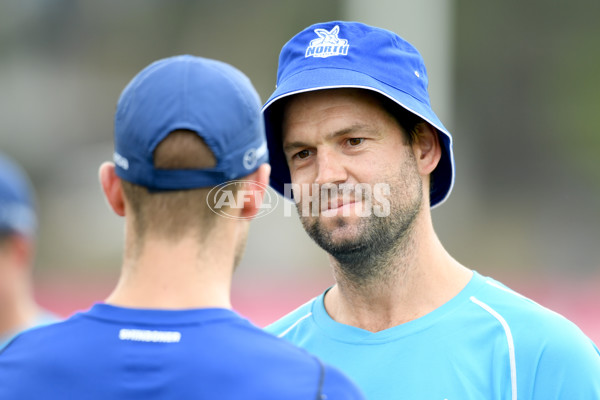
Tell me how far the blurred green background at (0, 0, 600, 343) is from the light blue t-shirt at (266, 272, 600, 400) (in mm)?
9885

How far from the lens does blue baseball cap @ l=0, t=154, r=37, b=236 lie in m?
4.17

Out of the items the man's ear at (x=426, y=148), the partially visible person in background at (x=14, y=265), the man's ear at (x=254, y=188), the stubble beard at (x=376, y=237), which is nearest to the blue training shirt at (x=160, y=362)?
the man's ear at (x=254, y=188)

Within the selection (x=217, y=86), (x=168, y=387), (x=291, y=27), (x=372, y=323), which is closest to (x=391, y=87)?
(x=372, y=323)

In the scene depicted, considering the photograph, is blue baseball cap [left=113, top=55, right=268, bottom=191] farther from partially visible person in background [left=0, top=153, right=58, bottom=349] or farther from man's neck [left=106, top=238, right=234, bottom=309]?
partially visible person in background [left=0, top=153, right=58, bottom=349]

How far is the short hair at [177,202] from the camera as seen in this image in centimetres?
200

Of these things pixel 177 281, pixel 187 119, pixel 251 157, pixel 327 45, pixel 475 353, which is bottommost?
pixel 475 353

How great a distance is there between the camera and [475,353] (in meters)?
2.70

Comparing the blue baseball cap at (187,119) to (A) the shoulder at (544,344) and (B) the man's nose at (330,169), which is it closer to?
(B) the man's nose at (330,169)

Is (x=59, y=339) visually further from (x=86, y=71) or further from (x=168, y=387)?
(x=86, y=71)

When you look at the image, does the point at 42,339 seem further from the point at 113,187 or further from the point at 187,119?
the point at 187,119

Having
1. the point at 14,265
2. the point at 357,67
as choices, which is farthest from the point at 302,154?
the point at 14,265

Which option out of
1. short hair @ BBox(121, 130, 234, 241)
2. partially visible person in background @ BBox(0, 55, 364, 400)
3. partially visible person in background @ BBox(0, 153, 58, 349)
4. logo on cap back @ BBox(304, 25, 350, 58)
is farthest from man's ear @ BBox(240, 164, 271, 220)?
partially visible person in background @ BBox(0, 153, 58, 349)

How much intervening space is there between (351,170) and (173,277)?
1170mm

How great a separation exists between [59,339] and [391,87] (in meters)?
1.56
